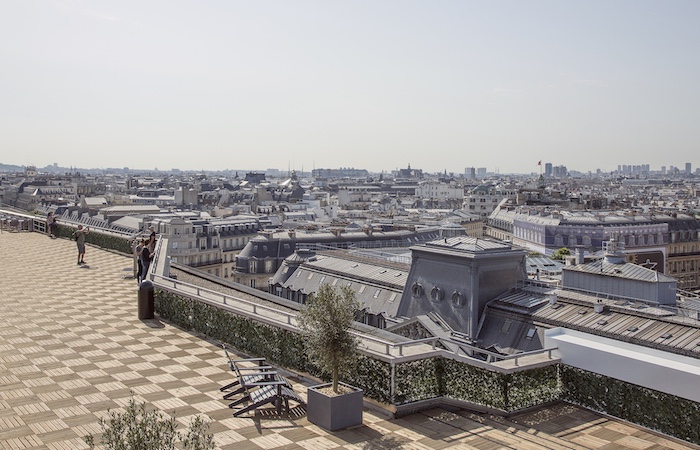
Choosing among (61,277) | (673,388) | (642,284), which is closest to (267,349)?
(673,388)

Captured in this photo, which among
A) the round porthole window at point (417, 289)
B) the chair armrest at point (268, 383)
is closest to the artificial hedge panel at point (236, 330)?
the chair armrest at point (268, 383)

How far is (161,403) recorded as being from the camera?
45.8ft

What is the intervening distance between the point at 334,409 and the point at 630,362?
6.04 meters

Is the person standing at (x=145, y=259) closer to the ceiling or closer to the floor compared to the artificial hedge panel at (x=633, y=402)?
closer to the ceiling

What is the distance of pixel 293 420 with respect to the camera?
1335cm

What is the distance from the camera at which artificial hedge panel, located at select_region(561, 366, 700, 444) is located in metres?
13.3

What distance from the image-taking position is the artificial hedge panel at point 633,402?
1333 centimetres

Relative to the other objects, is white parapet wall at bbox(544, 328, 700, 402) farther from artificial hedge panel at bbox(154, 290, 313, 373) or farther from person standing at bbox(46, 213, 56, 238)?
person standing at bbox(46, 213, 56, 238)

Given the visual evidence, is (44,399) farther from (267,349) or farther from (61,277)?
(61,277)

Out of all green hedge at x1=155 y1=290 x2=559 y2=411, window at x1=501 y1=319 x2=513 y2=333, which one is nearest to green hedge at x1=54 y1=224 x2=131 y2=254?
window at x1=501 y1=319 x2=513 y2=333

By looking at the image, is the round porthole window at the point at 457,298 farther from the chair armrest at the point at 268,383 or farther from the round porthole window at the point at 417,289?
the chair armrest at the point at 268,383

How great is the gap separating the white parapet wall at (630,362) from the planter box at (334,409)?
4915 mm

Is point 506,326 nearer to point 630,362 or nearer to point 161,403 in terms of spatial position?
point 630,362

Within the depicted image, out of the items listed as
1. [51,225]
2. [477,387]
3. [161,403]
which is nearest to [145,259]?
[161,403]
